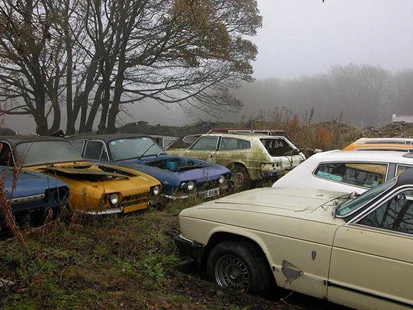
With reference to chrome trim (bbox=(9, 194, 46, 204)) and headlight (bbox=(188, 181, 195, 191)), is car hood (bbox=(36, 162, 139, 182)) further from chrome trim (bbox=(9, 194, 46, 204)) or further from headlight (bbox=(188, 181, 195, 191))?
headlight (bbox=(188, 181, 195, 191))

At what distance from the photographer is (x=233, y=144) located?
30.3ft

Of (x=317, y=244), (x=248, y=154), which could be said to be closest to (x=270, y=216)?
(x=317, y=244)

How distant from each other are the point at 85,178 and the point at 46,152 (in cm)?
135

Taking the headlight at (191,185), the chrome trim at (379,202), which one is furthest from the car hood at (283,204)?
the headlight at (191,185)

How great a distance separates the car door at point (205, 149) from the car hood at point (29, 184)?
5.05 meters

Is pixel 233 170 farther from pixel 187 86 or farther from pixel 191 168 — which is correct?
pixel 187 86

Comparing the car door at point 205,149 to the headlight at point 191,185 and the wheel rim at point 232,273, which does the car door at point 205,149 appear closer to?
the headlight at point 191,185

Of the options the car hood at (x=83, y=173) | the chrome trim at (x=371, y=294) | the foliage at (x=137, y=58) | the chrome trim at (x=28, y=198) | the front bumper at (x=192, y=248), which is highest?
the foliage at (x=137, y=58)

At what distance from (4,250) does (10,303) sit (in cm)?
110

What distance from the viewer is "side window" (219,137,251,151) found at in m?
8.96

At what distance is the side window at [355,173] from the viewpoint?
5.02 m

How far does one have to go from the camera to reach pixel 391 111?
A: 48.0 metres

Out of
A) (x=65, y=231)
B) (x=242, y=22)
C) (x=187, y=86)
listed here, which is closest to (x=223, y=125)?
(x=187, y=86)

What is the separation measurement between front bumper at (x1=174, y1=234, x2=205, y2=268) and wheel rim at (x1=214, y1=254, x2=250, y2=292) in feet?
0.80
